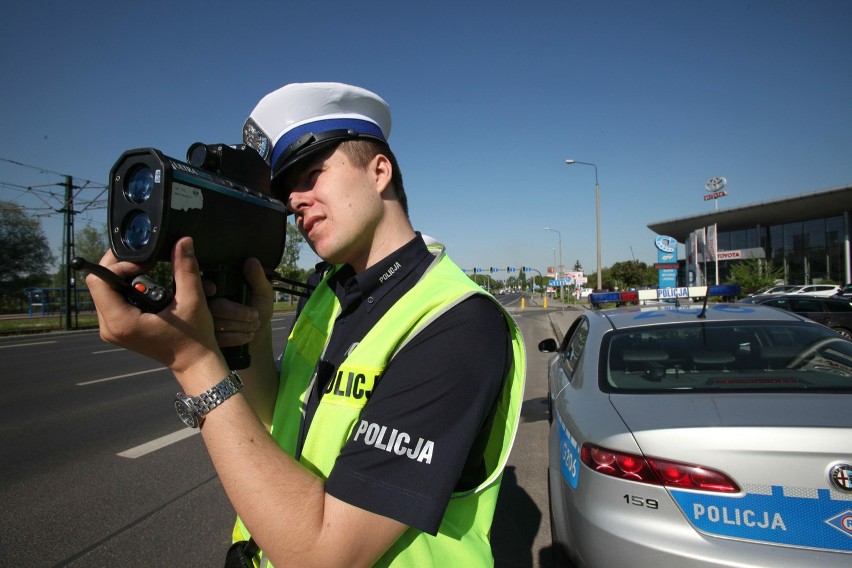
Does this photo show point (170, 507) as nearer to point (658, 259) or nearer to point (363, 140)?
point (363, 140)

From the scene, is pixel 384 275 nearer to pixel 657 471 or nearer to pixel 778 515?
pixel 657 471

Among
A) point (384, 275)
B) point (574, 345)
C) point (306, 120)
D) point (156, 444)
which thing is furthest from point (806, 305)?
point (306, 120)

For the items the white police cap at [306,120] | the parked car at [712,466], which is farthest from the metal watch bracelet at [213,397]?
the parked car at [712,466]

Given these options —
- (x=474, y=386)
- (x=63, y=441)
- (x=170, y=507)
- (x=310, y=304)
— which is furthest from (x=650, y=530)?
(x=63, y=441)

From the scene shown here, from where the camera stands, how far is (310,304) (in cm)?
149

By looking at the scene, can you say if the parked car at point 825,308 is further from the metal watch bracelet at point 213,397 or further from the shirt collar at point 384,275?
the metal watch bracelet at point 213,397

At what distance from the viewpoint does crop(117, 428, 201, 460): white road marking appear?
4.35 m

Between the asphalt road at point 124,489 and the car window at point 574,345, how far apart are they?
3.20 feet

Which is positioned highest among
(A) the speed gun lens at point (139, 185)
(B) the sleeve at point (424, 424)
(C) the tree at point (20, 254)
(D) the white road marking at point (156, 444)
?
(C) the tree at point (20, 254)

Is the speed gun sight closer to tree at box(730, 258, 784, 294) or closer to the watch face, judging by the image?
the watch face

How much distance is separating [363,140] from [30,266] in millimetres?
44307

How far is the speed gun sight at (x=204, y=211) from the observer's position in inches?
31.9

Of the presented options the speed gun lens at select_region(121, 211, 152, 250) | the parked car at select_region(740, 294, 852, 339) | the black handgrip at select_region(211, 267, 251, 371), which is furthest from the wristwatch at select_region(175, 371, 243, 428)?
the parked car at select_region(740, 294, 852, 339)

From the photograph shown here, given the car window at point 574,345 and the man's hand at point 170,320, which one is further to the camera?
the car window at point 574,345
